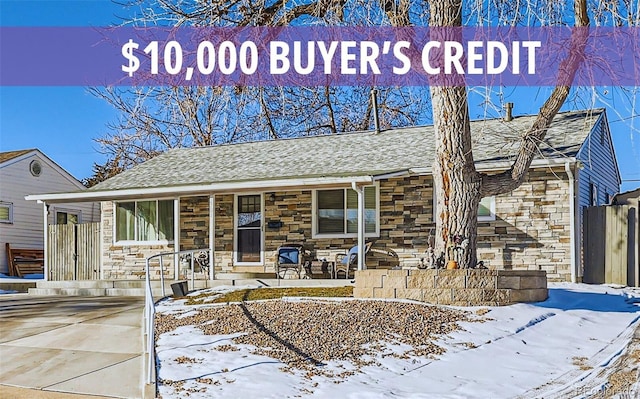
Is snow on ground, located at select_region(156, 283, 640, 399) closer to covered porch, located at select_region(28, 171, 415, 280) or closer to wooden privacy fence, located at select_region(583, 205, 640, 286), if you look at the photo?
wooden privacy fence, located at select_region(583, 205, 640, 286)

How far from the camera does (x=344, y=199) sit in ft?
49.8

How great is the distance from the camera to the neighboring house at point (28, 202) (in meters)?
24.1

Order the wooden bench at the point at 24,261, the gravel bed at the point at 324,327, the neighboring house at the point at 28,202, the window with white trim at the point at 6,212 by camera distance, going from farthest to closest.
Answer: the neighboring house at the point at 28,202
the window with white trim at the point at 6,212
the wooden bench at the point at 24,261
the gravel bed at the point at 324,327

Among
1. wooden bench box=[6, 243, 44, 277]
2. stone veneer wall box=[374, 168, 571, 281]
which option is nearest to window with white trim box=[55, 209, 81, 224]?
wooden bench box=[6, 243, 44, 277]

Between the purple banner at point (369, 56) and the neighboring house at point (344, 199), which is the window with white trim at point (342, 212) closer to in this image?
the neighboring house at point (344, 199)

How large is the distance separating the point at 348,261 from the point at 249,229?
11.0 ft

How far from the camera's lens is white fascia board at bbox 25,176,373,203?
1328 cm

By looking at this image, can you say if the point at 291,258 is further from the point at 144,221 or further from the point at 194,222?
the point at 144,221

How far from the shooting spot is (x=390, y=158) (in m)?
15.2

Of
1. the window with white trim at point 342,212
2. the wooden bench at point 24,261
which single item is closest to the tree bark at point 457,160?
the window with white trim at point 342,212

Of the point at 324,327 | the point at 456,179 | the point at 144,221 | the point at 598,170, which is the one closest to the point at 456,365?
the point at 324,327

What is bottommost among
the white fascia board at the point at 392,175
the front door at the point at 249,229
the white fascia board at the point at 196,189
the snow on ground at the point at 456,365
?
the snow on ground at the point at 456,365

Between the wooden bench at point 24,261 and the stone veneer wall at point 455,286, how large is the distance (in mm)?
18167

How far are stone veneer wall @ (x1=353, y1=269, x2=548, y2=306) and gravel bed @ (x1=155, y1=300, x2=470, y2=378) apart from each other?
1.65 ft
